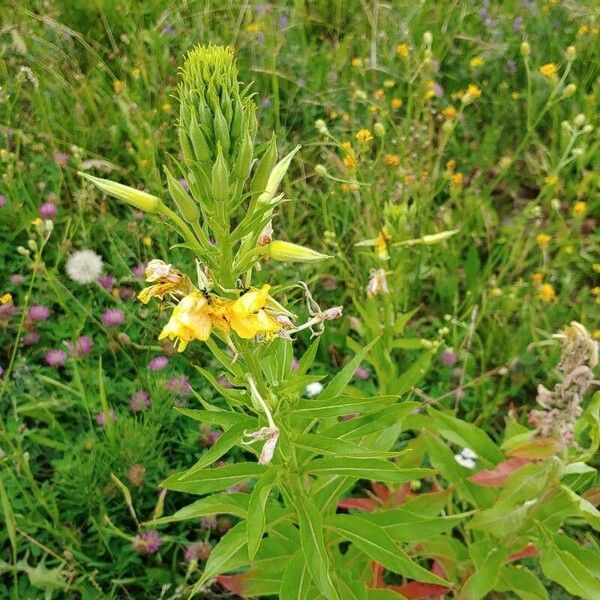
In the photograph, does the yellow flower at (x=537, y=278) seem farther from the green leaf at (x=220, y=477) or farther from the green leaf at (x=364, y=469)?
the green leaf at (x=220, y=477)

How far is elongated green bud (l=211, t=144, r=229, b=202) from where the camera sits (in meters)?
0.96

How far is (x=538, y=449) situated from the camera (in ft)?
4.59

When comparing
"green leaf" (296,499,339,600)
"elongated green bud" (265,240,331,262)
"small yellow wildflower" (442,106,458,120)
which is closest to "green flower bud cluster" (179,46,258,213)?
"elongated green bud" (265,240,331,262)

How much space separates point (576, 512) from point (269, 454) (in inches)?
30.0

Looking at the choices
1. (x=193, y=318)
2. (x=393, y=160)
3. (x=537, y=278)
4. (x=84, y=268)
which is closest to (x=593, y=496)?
(x=537, y=278)

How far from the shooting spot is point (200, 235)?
43.8 inches

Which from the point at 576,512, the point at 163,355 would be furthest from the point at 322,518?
the point at 163,355

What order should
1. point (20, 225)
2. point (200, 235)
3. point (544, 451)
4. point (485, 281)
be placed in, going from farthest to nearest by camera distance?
point (485, 281)
point (20, 225)
point (544, 451)
point (200, 235)

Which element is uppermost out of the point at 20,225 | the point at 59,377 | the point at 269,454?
the point at 269,454

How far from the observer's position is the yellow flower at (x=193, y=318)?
1.02m

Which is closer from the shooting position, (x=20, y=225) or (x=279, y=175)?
(x=279, y=175)

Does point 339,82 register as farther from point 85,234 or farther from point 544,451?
point 544,451

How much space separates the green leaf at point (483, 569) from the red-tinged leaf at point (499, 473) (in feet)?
0.48

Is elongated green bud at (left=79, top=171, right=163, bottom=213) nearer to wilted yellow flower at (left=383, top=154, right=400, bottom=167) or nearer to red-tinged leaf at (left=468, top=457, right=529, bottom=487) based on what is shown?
red-tinged leaf at (left=468, top=457, right=529, bottom=487)
